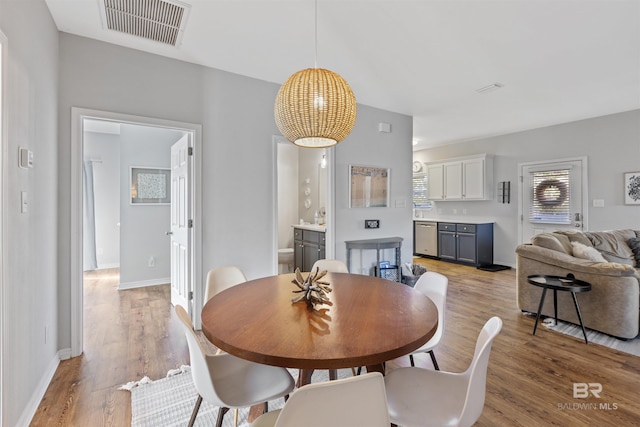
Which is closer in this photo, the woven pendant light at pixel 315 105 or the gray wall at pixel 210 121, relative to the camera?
the woven pendant light at pixel 315 105

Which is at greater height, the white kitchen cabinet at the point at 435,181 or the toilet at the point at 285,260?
the white kitchen cabinet at the point at 435,181

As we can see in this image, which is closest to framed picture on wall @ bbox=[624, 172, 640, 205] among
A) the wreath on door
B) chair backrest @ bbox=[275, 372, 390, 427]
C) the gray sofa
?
the wreath on door

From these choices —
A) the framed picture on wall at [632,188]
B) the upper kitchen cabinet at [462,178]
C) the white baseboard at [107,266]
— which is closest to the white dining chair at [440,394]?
the framed picture on wall at [632,188]

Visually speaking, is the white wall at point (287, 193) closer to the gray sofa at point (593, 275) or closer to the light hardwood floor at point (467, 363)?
the light hardwood floor at point (467, 363)

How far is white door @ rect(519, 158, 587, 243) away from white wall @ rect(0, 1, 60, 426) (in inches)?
265

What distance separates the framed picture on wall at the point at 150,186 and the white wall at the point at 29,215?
8.25 ft

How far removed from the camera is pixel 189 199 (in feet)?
10.0

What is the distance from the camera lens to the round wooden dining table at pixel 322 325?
105cm

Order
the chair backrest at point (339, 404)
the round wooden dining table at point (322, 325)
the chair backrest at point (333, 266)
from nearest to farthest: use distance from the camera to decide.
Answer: the chair backrest at point (339, 404), the round wooden dining table at point (322, 325), the chair backrest at point (333, 266)

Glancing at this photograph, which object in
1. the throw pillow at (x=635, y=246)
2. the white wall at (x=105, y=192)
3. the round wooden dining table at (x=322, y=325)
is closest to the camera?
the round wooden dining table at (x=322, y=325)

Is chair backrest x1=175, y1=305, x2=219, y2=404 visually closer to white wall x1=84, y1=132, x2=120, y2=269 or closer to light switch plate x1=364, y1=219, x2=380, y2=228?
light switch plate x1=364, y1=219, x2=380, y2=228

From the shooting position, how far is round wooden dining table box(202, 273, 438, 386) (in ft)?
3.45

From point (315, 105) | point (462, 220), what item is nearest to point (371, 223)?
point (315, 105)

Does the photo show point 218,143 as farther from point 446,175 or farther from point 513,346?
point 446,175
